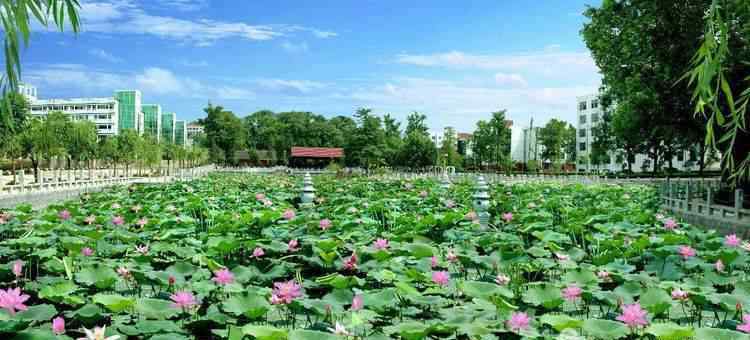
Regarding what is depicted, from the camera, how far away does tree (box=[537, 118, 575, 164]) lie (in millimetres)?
67500

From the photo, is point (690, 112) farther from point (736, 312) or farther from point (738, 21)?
point (736, 312)

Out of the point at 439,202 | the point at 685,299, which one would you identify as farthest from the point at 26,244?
the point at 439,202

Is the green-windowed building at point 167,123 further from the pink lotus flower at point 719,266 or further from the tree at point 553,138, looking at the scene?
the pink lotus flower at point 719,266

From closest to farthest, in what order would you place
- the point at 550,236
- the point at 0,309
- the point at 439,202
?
the point at 0,309, the point at 550,236, the point at 439,202

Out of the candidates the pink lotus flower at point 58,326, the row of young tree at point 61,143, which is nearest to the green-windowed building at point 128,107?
the row of young tree at point 61,143

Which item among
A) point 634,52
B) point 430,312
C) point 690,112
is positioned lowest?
point 430,312

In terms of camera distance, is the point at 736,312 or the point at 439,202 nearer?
the point at 736,312

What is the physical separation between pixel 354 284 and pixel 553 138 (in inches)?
2659

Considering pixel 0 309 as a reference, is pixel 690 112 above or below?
above

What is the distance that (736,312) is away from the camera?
353cm

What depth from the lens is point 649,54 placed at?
648 inches

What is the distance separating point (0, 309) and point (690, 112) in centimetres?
1801

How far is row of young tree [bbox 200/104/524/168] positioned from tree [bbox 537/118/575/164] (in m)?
4.63

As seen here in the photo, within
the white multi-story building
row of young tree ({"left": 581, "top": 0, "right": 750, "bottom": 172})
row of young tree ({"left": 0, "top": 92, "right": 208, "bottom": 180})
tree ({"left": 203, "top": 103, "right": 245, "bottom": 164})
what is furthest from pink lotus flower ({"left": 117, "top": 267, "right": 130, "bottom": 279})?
the white multi-story building
